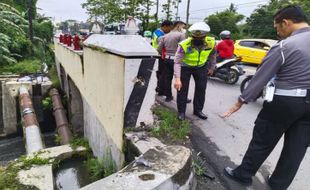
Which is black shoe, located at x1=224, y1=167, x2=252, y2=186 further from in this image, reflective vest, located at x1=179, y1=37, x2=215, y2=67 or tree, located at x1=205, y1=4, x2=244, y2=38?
tree, located at x1=205, y1=4, x2=244, y2=38

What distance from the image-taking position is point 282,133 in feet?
7.85

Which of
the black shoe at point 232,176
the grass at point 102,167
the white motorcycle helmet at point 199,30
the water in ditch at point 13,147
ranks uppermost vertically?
the white motorcycle helmet at point 199,30

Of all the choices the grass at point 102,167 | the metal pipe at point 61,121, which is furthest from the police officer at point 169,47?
the metal pipe at point 61,121

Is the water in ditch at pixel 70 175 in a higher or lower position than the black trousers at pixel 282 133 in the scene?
lower

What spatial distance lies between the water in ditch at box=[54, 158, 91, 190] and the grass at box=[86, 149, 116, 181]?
0.42 feet

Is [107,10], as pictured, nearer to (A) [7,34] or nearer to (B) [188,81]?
(A) [7,34]

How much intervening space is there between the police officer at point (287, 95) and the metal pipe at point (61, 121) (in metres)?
4.67

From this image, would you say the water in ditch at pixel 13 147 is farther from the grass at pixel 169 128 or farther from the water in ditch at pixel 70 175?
the grass at pixel 169 128

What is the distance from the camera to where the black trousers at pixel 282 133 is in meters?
2.26

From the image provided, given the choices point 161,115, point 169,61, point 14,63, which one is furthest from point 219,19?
point 161,115

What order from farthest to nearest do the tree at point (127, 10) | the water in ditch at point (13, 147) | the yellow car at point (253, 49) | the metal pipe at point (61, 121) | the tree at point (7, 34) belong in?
1. the tree at point (127, 10)
2. the yellow car at point (253, 49)
3. the tree at point (7, 34)
4. the water in ditch at point (13, 147)
5. the metal pipe at point (61, 121)

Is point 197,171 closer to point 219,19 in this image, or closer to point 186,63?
point 186,63

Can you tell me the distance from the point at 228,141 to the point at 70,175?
2.48 m

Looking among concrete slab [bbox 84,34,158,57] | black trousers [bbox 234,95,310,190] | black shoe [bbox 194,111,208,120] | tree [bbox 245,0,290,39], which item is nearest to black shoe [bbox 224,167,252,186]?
Result: black trousers [bbox 234,95,310,190]
